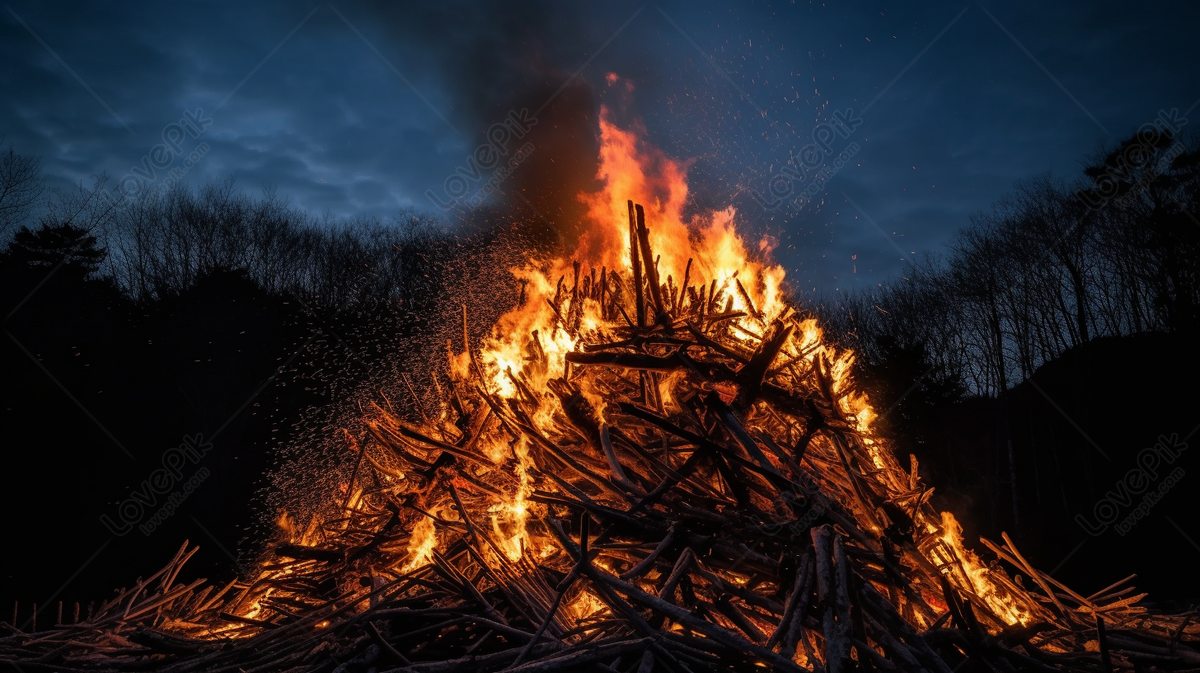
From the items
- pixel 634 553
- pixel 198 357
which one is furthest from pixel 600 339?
pixel 198 357

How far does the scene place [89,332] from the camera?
1752 centimetres

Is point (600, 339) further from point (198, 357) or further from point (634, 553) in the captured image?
point (198, 357)

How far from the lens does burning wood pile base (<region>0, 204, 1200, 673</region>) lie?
7.88 feet

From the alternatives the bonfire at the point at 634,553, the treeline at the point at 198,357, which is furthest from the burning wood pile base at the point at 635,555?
the treeline at the point at 198,357

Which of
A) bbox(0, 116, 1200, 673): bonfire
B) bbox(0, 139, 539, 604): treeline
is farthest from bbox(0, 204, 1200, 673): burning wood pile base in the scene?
bbox(0, 139, 539, 604): treeline

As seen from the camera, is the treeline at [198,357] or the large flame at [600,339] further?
the treeline at [198,357]

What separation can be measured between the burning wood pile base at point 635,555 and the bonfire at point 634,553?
15 mm

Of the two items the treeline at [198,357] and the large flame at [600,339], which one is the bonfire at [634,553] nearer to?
the large flame at [600,339]

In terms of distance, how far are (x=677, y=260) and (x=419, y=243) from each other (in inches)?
1024

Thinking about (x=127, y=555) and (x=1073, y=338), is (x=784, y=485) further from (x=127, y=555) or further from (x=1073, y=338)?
(x=1073, y=338)

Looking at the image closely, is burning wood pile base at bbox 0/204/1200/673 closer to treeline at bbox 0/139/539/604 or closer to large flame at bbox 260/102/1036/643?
large flame at bbox 260/102/1036/643

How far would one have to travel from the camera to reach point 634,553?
2.94 m

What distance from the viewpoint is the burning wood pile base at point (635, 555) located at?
2.40 meters

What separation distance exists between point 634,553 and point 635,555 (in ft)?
0.04
